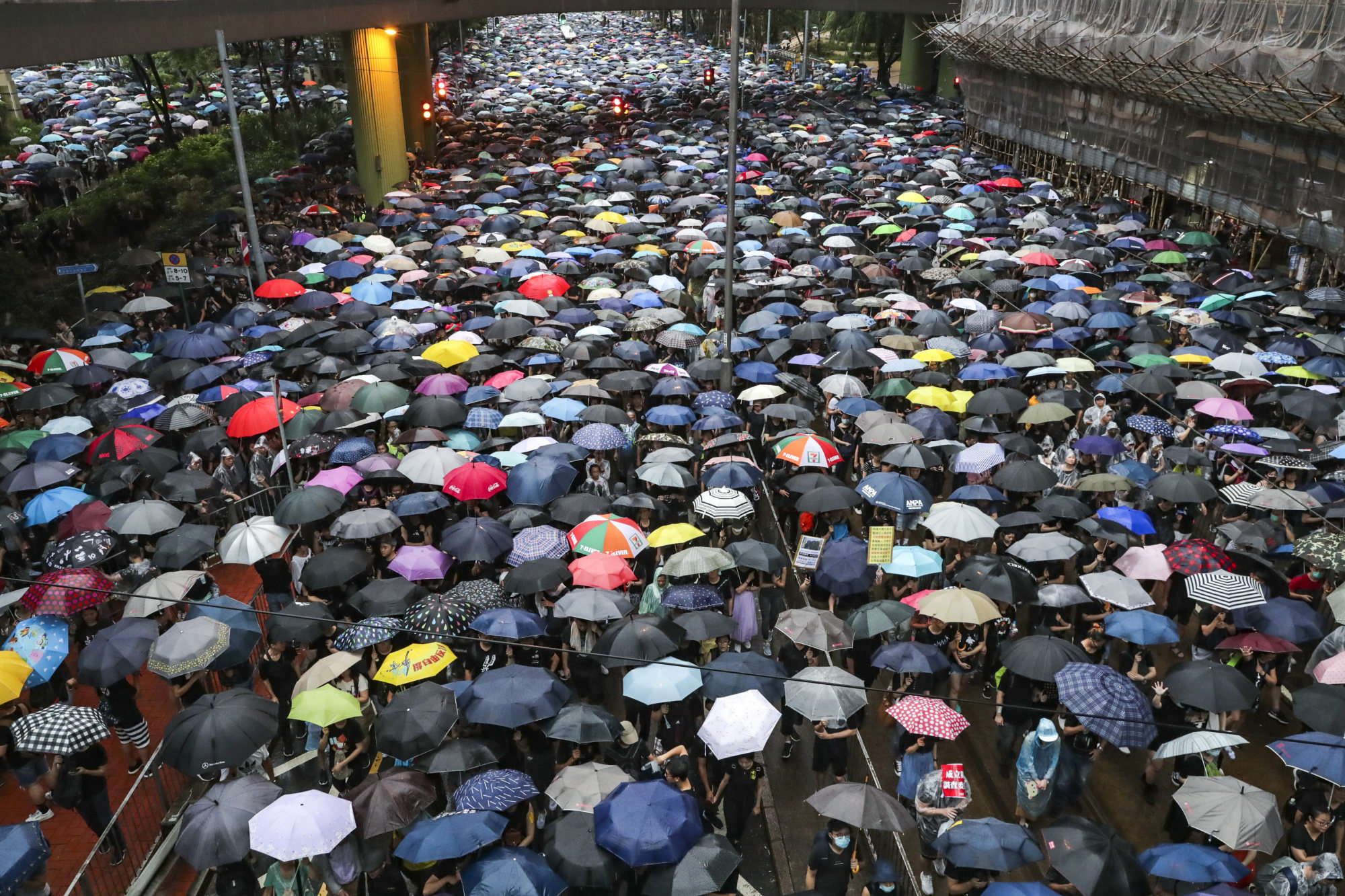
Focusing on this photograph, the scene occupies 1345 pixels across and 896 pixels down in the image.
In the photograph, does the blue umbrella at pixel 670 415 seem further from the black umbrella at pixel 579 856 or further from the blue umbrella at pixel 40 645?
the black umbrella at pixel 579 856

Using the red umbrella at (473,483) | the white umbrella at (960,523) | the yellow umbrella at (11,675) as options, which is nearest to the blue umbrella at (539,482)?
the red umbrella at (473,483)

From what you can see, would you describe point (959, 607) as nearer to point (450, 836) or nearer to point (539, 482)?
point (450, 836)

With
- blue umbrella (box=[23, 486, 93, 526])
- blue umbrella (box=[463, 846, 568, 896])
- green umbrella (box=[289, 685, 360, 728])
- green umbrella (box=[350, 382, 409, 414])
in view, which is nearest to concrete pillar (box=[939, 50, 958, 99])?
green umbrella (box=[350, 382, 409, 414])

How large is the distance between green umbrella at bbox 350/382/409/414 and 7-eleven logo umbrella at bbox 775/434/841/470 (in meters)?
5.18

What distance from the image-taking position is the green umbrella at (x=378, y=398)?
14430 millimetres

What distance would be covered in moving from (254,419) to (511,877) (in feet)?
29.1

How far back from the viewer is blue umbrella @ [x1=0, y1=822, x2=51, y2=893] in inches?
265

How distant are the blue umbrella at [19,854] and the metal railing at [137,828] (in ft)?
2.24

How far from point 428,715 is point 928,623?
4371 millimetres

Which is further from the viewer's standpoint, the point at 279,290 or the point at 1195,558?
the point at 279,290

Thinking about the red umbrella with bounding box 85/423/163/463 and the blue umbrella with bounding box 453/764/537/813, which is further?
the red umbrella with bounding box 85/423/163/463

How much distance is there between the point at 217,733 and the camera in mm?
7891

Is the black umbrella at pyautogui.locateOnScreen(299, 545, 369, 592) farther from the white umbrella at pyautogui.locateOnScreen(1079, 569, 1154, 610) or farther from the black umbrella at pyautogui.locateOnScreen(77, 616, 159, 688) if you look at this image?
the white umbrella at pyautogui.locateOnScreen(1079, 569, 1154, 610)

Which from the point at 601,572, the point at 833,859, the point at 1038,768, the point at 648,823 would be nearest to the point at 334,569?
the point at 601,572
